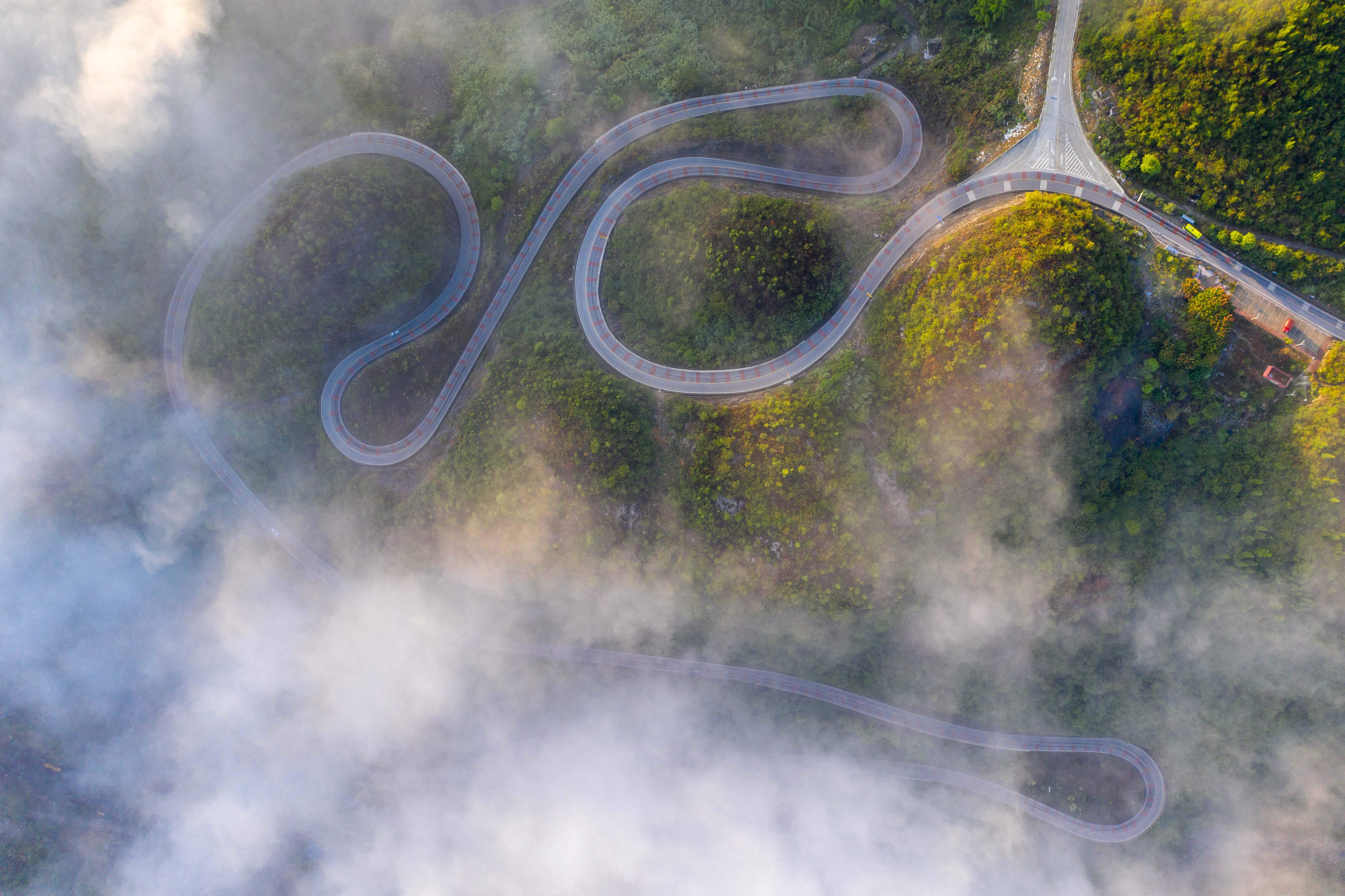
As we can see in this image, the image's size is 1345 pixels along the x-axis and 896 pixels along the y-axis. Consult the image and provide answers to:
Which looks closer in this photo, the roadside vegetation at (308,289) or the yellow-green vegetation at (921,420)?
the yellow-green vegetation at (921,420)

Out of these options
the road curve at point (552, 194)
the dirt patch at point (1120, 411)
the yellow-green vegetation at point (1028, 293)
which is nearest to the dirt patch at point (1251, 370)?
the dirt patch at point (1120, 411)

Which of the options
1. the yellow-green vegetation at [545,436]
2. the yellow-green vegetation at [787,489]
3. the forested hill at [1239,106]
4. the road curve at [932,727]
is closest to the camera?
the forested hill at [1239,106]

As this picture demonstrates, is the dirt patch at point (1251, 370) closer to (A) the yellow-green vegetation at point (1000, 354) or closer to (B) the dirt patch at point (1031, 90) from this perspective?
(A) the yellow-green vegetation at point (1000, 354)

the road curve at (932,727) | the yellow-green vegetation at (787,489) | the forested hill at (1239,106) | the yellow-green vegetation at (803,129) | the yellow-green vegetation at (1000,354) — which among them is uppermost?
the yellow-green vegetation at (803,129)

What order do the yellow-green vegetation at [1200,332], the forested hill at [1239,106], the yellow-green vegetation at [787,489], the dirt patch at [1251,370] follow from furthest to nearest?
the yellow-green vegetation at [787,489], the dirt patch at [1251,370], the yellow-green vegetation at [1200,332], the forested hill at [1239,106]

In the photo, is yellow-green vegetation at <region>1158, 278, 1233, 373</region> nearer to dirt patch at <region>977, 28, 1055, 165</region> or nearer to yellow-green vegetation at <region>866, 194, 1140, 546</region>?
yellow-green vegetation at <region>866, 194, 1140, 546</region>
